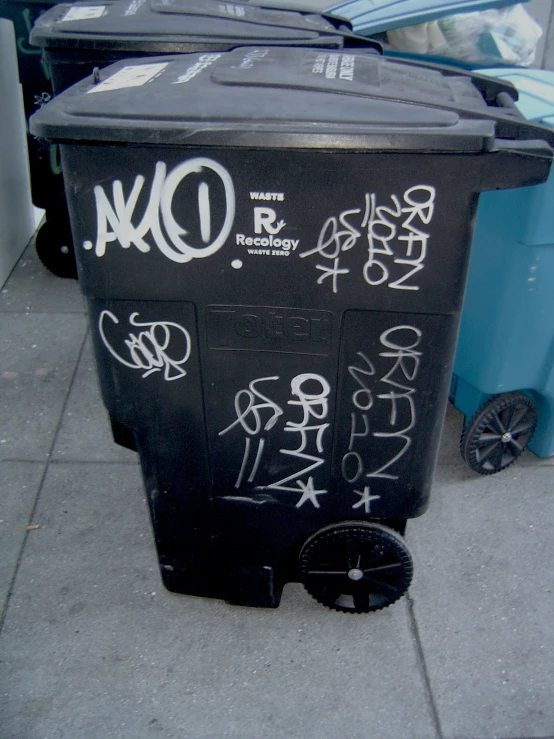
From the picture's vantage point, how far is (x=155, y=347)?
71.1 inches

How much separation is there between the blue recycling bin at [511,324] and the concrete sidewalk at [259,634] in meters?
0.20

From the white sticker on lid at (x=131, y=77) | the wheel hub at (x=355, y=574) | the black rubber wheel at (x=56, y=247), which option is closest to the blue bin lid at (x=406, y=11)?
the white sticker on lid at (x=131, y=77)

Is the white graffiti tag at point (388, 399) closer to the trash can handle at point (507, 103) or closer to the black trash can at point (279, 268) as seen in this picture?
the black trash can at point (279, 268)

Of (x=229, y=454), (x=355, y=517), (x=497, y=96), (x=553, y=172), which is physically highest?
(x=497, y=96)

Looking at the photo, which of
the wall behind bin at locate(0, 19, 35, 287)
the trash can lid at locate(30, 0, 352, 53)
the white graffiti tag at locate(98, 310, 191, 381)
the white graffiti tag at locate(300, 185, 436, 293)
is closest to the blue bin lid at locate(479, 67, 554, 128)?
the trash can lid at locate(30, 0, 352, 53)

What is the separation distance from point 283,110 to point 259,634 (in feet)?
5.15

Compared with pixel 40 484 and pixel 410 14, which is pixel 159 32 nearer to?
pixel 410 14

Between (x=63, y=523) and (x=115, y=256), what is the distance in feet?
4.48

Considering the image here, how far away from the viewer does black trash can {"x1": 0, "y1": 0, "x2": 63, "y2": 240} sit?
11.8ft

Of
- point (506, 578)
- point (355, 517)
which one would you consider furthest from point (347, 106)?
point (506, 578)

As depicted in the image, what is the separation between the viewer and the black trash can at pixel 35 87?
3609 millimetres

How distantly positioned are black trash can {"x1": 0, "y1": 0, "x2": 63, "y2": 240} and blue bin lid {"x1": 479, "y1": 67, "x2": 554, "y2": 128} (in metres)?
2.21

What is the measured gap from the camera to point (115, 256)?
5.50ft

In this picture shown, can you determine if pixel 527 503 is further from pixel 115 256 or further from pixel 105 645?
pixel 115 256
